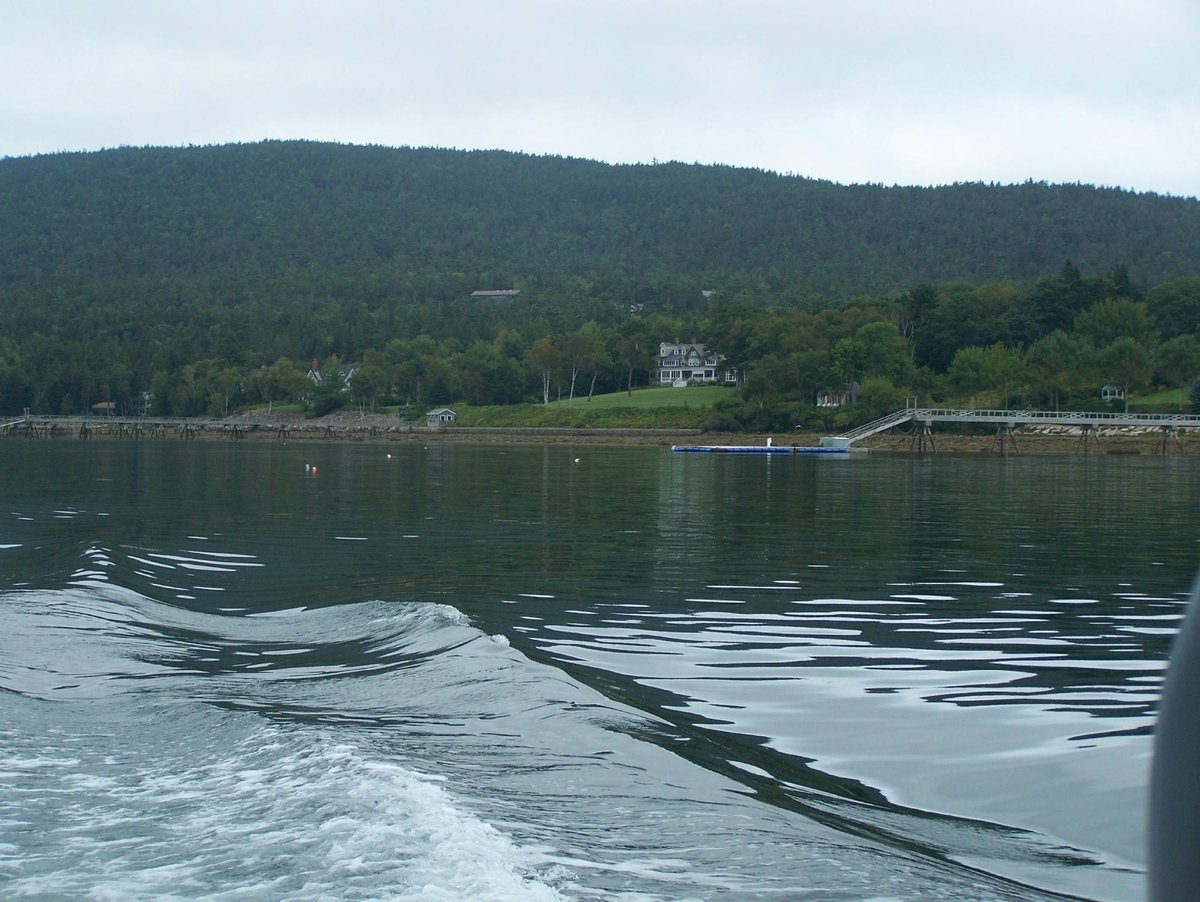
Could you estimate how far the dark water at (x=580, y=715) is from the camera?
21.0ft

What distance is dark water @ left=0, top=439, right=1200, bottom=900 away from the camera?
639 cm

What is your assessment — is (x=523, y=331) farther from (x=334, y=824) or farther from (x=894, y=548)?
(x=334, y=824)

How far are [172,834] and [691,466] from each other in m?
62.1

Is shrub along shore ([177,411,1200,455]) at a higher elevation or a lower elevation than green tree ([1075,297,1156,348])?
lower

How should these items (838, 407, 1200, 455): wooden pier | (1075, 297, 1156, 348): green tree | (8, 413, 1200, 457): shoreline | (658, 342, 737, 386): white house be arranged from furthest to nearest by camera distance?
(658, 342, 737, 386): white house → (1075, 297, 1156, 348): green tree → (8, 413, 1200, 457): shoreline → (838, 407, 1200, 455): wooden pier

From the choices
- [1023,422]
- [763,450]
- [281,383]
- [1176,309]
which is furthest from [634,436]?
[281,383]

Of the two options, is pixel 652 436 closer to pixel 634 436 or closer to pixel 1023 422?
pixel 634 436

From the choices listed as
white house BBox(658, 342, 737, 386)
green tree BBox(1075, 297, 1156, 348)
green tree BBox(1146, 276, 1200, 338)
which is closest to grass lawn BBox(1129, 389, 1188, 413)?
green tree BBox(1075, 297, 1156, 348)

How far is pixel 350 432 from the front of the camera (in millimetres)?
143875

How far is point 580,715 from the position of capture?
9.65 meters

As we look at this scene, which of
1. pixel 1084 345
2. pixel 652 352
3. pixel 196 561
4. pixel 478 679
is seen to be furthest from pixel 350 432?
Result: pixel 478 679

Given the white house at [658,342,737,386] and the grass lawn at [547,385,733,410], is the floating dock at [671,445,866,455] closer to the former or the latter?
the grass lawn at [547,385,733,410]

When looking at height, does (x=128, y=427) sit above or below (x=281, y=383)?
Result: below

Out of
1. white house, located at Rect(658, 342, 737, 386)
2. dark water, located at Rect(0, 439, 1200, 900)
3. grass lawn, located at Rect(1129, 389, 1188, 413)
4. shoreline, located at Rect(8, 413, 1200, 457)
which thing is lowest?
dark water, located at Rect(0, 439, 1200, 900)
